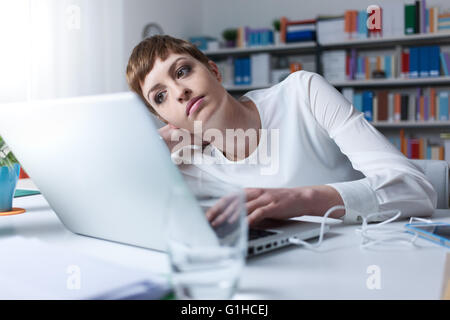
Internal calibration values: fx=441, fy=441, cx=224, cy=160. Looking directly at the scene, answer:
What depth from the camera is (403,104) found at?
384 centimetres

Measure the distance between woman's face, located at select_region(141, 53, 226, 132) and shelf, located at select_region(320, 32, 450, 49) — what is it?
9.92 ft

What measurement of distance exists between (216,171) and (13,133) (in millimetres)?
761

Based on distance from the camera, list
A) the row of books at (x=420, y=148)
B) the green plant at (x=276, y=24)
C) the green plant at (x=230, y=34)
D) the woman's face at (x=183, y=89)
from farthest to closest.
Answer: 1. the green plant at (x=230, y=34)
2. the green plant at (x=276, y=24)
3. the row of books at (x=420, y=148)
4. the woman's face at (x=183, y=89)

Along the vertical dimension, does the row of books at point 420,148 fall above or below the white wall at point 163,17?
below

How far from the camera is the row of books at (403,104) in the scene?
3.76 metres

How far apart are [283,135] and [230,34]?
10.8 feet

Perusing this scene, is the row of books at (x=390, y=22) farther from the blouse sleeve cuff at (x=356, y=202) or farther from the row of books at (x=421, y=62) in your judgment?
the blouse sleeve cuff at (x=356, y=202)

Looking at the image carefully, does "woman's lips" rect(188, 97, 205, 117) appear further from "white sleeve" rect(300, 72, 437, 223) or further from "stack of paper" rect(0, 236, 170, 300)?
"stack of paper" rect(0, 236, 170, 300)

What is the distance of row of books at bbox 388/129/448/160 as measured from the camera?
150 inches

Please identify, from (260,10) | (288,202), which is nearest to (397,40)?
(260,10)

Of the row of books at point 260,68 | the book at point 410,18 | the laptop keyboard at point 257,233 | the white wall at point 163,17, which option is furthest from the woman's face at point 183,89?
the book at point 410,18

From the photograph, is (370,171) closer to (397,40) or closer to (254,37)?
(397,40)

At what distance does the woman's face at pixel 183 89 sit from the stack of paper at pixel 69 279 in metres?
0.64

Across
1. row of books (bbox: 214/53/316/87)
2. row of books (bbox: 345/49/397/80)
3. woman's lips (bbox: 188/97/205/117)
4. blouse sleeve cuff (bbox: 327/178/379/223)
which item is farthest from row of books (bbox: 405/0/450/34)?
blouse sleeve cuff (bbox: 327/178/379/223)
